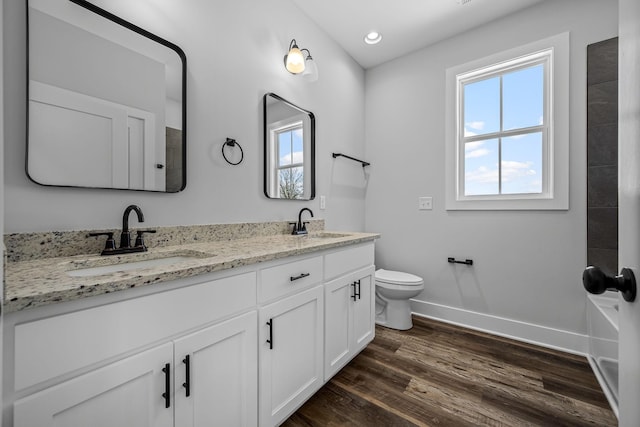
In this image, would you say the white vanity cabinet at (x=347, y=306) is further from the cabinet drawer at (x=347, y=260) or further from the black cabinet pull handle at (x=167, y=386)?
the black cabinet pull handle at (x=167, y=386)

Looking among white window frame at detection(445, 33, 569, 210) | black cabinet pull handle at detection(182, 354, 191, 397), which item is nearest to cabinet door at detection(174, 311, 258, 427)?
black cabinet pull handle at detection(182, 354, 191, 397)

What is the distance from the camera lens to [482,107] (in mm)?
2434

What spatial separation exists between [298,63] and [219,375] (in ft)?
6.37

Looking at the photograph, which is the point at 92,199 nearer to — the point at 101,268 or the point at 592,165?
the point at 101,268

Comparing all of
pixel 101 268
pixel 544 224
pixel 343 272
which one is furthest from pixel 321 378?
pixel 544 224

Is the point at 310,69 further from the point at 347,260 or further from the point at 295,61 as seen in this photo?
the point at 347,260

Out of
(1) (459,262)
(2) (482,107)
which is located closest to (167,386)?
(1) (459,262)

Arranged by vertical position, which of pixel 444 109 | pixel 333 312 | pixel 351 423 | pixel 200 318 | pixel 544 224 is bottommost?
pixel 351 423

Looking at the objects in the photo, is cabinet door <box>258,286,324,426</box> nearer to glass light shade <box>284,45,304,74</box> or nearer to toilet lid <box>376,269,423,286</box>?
toilet lid <box>376,269,423,286</box>

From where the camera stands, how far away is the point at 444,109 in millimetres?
2514

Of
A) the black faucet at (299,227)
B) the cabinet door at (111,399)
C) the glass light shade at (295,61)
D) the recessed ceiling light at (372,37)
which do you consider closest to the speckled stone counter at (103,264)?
the cabinet door at (111,399)

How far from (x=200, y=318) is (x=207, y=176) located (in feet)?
2.92

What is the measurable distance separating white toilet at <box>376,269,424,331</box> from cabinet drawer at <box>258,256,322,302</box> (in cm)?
104

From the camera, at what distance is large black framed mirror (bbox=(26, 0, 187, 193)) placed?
3.48ft
